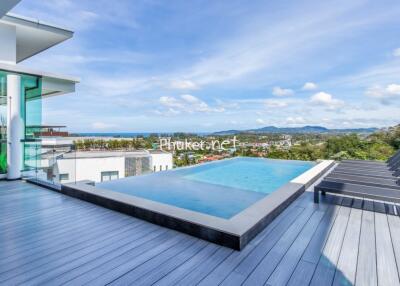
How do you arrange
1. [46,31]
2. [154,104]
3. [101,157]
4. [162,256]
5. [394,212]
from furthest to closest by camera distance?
1. [154,104]
2. [101,157]
3. [46,31]
4. [394,212]
5. [162,256]

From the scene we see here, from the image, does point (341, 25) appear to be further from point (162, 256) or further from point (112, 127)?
point (112, 127)

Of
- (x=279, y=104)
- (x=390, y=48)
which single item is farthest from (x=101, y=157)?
(x=279, y=104)

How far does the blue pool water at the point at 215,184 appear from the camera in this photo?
15.8ft

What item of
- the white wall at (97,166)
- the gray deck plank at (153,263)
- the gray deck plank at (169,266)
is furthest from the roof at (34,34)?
the gray deck plank at (169,266)

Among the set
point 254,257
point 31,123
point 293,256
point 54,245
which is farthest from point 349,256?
point 31,123

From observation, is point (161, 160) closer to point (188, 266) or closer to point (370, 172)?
point (370, 172)

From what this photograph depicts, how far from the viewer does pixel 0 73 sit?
16.9ft

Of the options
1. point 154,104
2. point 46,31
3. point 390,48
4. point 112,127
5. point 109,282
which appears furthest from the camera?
point 154,104

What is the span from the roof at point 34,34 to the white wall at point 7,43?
0.15 metres

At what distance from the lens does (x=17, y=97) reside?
5.45 meters

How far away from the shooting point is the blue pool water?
4.83 metres

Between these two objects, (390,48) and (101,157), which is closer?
(390,48)

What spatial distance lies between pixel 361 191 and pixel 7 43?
8.43 metres

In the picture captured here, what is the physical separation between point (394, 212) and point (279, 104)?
20.0 meters
